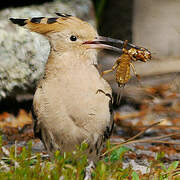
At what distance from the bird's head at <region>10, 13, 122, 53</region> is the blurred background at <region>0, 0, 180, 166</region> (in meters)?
0.71

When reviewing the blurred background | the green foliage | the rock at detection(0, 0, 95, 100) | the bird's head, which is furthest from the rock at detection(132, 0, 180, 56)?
the bird's head

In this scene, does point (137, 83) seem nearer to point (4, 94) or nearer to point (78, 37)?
point (78, 37)

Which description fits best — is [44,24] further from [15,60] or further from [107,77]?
[15,60]

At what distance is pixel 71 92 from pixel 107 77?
837mm

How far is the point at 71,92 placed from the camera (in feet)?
8.54

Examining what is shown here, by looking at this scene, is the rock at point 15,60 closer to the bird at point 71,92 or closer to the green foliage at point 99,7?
the green foliage at point 99,7

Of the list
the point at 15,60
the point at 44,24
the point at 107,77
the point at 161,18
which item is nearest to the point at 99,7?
the point at 161,18

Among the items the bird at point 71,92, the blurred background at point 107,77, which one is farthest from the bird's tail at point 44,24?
the blurred background at point 107,77

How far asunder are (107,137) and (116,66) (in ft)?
1.49

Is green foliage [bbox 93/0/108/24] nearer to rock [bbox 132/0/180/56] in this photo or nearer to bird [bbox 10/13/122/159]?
rock [bbox 132/0/180/56]

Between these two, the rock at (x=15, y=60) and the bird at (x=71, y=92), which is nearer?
the bird at (x=71, y=92)

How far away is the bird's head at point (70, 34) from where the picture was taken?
8.77 ft

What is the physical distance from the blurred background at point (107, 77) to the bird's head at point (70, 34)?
0.71 meters

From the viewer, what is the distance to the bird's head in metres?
2.67
